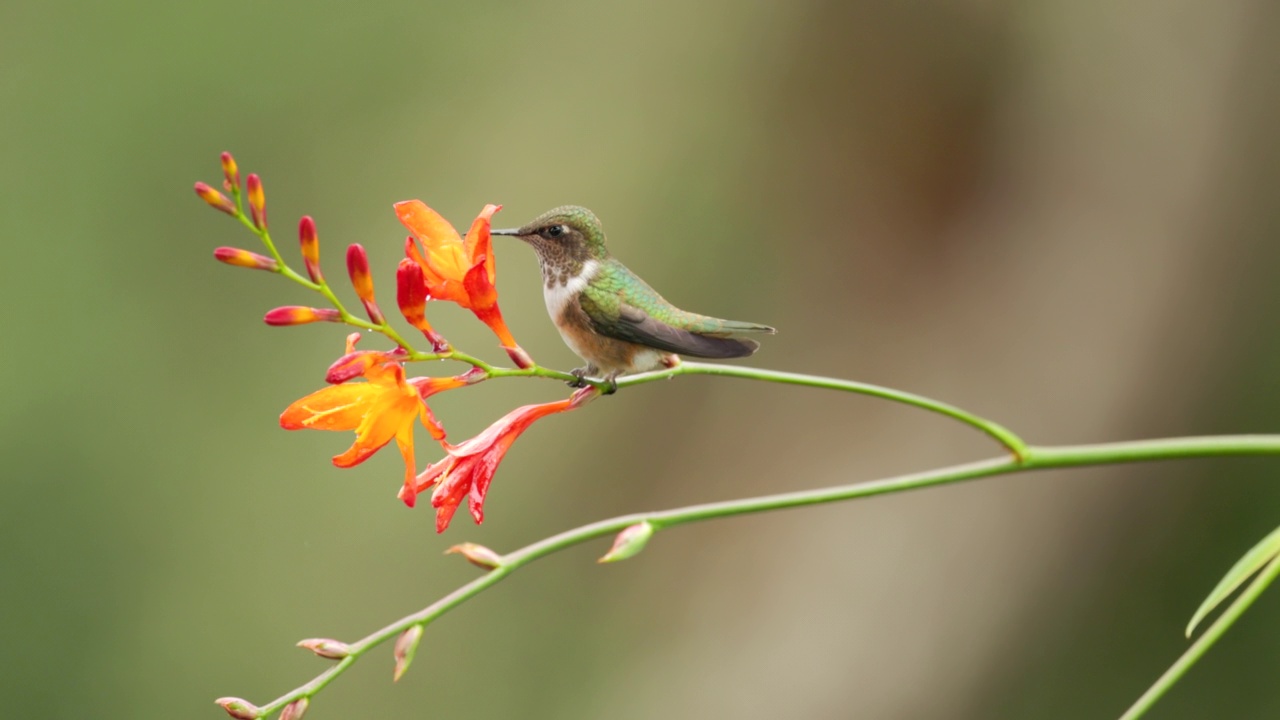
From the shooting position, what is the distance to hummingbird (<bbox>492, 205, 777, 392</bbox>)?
0.95 meters

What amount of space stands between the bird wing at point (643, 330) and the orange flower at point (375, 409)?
0.59 feet

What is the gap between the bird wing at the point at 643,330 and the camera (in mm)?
872

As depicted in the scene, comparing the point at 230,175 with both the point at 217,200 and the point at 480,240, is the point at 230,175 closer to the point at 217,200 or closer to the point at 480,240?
the point at 217,200

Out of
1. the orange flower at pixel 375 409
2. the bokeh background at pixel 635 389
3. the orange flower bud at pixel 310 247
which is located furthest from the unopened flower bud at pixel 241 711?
the bokeh background at pixel 635 389

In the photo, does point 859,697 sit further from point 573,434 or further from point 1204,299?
point 1204,299

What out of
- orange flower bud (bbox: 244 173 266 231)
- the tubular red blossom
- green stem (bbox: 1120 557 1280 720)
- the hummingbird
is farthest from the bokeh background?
green stem (bbox: 1120 557 1280 720)

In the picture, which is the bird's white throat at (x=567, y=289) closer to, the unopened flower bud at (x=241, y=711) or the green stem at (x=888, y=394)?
the green stem at (x=888, y=394)

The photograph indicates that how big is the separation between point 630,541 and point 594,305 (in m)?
0.32

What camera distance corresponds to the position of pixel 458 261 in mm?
860

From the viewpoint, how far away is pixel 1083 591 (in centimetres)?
314

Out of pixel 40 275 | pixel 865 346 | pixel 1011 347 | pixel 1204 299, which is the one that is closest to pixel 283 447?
pixel 40 275

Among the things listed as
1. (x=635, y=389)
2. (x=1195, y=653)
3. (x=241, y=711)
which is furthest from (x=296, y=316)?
(x=635, y=389)

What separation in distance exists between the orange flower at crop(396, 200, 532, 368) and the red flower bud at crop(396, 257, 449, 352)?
36mm

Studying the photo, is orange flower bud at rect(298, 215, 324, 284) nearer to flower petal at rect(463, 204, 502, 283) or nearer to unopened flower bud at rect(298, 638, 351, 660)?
flower petal at rect(463, 204, 502, 283)
